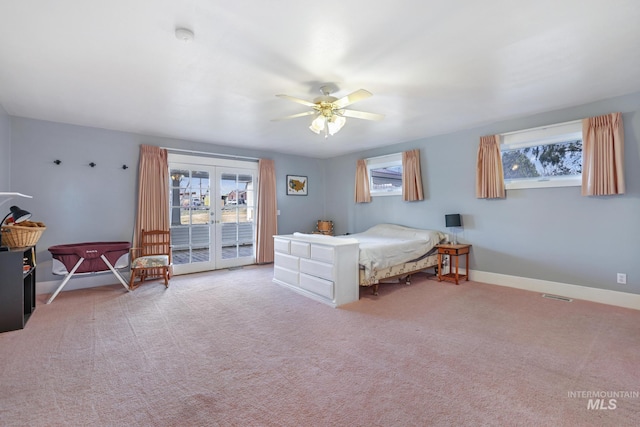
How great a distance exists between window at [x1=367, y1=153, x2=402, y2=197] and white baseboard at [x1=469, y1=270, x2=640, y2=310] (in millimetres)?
2099

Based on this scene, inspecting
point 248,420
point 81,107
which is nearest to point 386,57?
point 248,420

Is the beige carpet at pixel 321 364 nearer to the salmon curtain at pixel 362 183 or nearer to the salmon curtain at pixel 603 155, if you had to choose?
the salmon curtain at pixel 603 155

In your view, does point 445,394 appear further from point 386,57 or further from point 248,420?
point 386,57

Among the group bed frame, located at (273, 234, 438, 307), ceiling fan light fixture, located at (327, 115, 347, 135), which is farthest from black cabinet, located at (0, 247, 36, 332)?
ceiling fan light fixture, located at (327, 115, 347, 135)

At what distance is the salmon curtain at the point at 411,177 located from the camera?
516 centimetres

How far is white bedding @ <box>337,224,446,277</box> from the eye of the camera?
12.1 ft

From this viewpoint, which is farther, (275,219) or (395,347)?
(275,219)

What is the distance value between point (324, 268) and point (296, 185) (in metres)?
3.44

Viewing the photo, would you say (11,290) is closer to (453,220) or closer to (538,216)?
(453,220)

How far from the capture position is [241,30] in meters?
2.04

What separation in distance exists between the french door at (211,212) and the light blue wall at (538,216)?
2925 millimetres

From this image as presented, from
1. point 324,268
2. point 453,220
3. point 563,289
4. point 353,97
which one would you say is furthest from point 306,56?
point 563,289

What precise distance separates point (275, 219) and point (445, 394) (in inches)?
188

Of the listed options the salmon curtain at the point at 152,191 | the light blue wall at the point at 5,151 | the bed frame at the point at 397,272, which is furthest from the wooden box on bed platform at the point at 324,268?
the light blue wall at the point at 5,151
